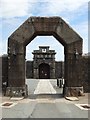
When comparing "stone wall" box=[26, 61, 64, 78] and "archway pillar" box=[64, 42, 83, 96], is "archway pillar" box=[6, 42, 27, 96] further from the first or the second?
"stone wall" box=[26, 61, 64, 78]

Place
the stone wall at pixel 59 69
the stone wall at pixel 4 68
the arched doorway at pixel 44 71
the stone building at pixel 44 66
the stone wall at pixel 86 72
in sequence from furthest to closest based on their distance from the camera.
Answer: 1. the arched doorway at pixel 44 71
2. the stone building at pixel 44 66
3. the stone wall at pixel 59 69
4. the stone wall at pixel 86 72
5. the stone wall at pixel 4 68

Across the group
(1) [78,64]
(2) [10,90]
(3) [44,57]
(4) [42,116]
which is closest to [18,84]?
(2) [10,90]

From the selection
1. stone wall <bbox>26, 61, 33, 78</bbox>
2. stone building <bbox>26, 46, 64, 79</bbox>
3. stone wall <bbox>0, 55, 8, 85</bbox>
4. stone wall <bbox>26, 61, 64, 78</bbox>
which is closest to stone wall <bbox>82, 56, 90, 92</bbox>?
stone wall <bbox>0, 55, 8, 85</bbox>

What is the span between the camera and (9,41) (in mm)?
20984

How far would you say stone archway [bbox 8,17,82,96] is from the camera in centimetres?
2092

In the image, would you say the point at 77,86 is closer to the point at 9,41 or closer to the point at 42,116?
the point at 9,41

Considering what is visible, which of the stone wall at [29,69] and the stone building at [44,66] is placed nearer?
the stone building at [44,66]

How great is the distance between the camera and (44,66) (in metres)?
64.6

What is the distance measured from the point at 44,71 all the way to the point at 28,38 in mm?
43164

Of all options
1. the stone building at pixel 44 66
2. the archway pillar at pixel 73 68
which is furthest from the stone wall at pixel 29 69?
the archway pillar at pixel 73 68

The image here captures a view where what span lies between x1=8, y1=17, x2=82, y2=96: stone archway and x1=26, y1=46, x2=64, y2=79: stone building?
4072cm

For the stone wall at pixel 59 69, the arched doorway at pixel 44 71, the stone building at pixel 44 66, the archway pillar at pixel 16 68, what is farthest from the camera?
the arched doorway at pixel 44 71

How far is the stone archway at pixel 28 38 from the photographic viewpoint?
20922 mm

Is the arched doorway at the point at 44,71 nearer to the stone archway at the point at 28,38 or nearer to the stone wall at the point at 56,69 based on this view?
the stone wall at the point at 56,69
